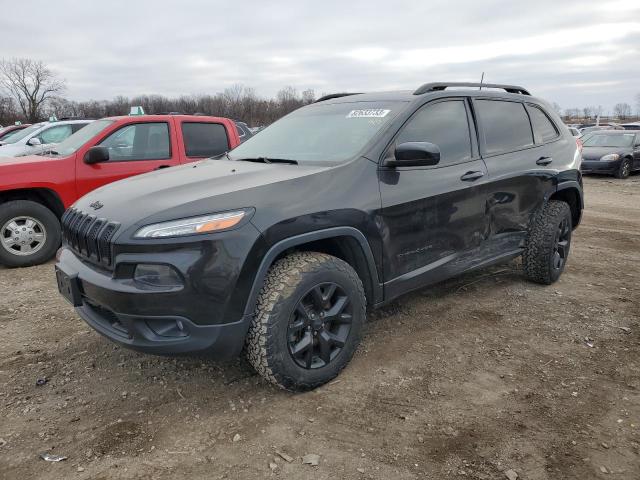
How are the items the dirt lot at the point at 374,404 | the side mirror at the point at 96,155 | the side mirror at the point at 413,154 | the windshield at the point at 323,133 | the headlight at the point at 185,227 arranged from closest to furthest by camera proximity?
the dirt lot at the point at 374,404 → the headlight at the point at 185,227 → the side mirror at the point at 413,154 → the windshield at the point at 323,133 → the side mirror at the point at 96,155

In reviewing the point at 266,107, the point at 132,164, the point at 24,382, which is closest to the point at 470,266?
the point at 24,382

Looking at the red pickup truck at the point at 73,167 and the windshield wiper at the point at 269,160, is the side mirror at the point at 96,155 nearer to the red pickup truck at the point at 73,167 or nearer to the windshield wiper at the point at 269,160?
the red pickup truck at the point at 73,167

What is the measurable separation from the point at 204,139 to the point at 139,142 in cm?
83

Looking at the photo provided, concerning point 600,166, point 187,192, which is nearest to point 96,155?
point 187,192

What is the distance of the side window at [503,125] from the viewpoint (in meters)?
4.06

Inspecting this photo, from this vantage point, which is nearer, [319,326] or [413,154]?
[319,326]

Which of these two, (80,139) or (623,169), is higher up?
(80,139)

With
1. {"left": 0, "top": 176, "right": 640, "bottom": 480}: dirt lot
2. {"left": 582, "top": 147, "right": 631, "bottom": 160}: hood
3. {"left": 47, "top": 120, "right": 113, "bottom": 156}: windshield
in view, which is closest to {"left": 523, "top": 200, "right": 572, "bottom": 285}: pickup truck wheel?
{"left": 0, "top": 176, "right": 640, "bottom": 480}: dirt lot

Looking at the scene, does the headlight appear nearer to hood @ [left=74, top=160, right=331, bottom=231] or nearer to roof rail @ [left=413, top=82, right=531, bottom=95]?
hood @ [left=74, top=160, right=331, bottom=231]

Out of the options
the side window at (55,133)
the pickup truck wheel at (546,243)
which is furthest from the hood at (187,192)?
the side window at (55,133)

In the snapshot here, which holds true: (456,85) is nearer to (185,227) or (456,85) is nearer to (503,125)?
(503,125)

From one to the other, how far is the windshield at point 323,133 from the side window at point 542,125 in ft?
5.88

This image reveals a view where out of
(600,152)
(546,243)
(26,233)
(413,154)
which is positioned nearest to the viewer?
(413,154)

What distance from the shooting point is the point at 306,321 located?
2.84 metres
